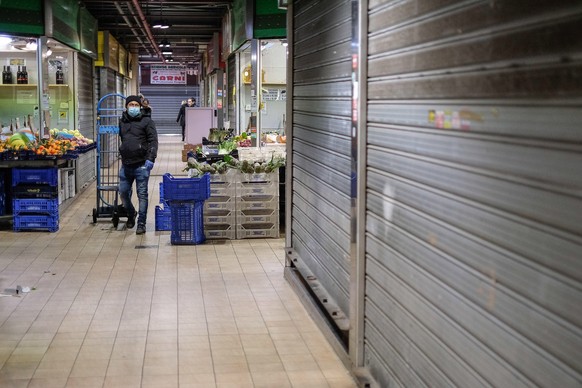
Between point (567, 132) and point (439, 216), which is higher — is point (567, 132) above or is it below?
above

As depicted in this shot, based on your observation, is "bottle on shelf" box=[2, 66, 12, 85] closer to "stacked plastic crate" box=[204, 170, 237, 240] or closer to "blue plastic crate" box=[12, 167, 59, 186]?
"blue plastic crate" box=[12, 167, 59, 186]

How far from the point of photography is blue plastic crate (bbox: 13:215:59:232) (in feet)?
33.3

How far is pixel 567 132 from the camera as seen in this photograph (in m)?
2.34

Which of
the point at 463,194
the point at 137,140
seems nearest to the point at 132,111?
the point at 137,140

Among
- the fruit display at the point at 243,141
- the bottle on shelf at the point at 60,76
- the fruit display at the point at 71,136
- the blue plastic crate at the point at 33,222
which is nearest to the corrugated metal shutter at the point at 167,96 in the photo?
the bottle on shelf at the point at 60,76

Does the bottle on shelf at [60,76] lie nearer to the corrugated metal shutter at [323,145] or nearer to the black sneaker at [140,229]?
the black sneaker at [140,229]

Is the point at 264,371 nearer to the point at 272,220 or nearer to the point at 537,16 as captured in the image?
the point at 537,16

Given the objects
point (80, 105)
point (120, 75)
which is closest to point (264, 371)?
point (80, 105)

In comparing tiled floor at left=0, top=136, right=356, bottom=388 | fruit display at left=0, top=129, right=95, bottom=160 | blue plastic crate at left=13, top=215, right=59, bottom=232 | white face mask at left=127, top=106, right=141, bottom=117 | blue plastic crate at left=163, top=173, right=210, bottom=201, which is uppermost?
white face mask at left=127, top=106, right=141, bottom=117

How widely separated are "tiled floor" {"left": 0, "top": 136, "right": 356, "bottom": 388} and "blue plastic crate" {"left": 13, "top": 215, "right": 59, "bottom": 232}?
16.8 inches

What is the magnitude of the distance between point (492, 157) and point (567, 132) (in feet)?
1.83

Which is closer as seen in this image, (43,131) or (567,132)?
(567,132)

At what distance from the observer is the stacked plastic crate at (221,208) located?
9.63m

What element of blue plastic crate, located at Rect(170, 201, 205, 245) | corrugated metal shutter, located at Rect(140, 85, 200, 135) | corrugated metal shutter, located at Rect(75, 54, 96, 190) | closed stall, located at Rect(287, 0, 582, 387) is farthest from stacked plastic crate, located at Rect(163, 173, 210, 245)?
corrugated metal shutter, located at Rect(140, 85, 200, 135)
